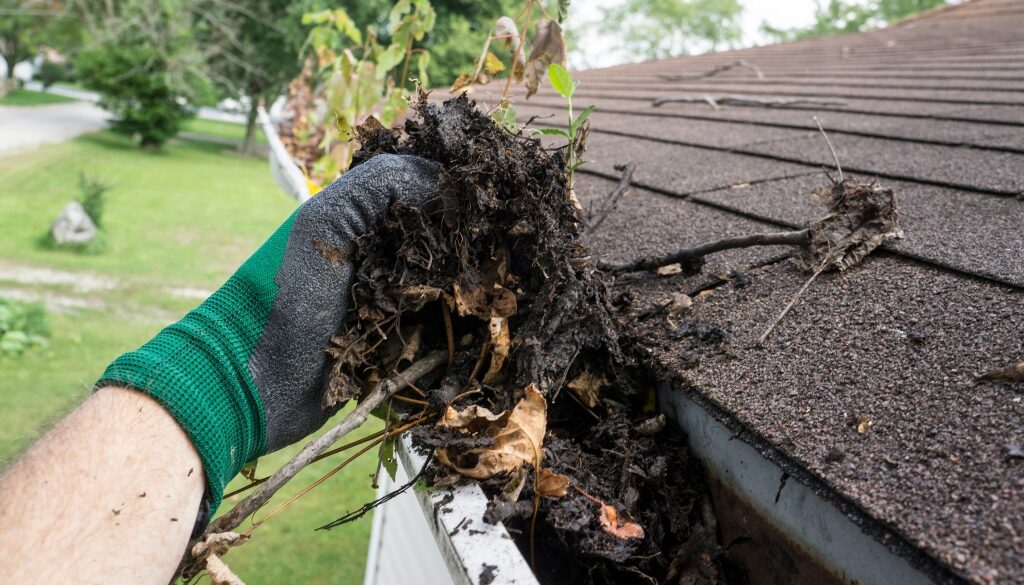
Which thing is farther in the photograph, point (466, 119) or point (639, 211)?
point (639, 211)

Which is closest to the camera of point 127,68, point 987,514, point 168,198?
point 987,514

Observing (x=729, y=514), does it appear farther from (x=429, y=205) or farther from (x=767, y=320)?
(x=429, y=205)

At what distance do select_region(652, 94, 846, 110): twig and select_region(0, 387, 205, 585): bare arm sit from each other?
316 cm

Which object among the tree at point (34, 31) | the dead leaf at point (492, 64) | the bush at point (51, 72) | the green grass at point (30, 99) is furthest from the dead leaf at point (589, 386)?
the bush at point (51, 72)

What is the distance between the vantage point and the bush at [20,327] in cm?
771

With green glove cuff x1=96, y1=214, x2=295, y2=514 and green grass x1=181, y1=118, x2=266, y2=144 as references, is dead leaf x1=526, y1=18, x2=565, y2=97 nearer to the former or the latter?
green glove cuff x1=96, y1=214, x2=295, y2=514

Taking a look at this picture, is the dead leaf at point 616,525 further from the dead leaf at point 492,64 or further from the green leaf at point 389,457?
the dead leaf at point 492,64

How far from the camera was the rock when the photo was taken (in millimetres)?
11531

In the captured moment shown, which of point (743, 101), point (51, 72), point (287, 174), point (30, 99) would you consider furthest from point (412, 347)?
point (51, 72)

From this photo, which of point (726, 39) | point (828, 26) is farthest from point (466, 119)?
point (726, 39)

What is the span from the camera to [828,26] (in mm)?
16703

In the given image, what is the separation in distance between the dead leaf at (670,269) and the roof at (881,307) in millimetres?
26

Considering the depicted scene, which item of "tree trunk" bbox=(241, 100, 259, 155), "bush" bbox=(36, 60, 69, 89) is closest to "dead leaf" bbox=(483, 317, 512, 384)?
"tree trunk" bbox=(241, 100, 259, 155)

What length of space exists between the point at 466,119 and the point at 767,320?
0.64 m
